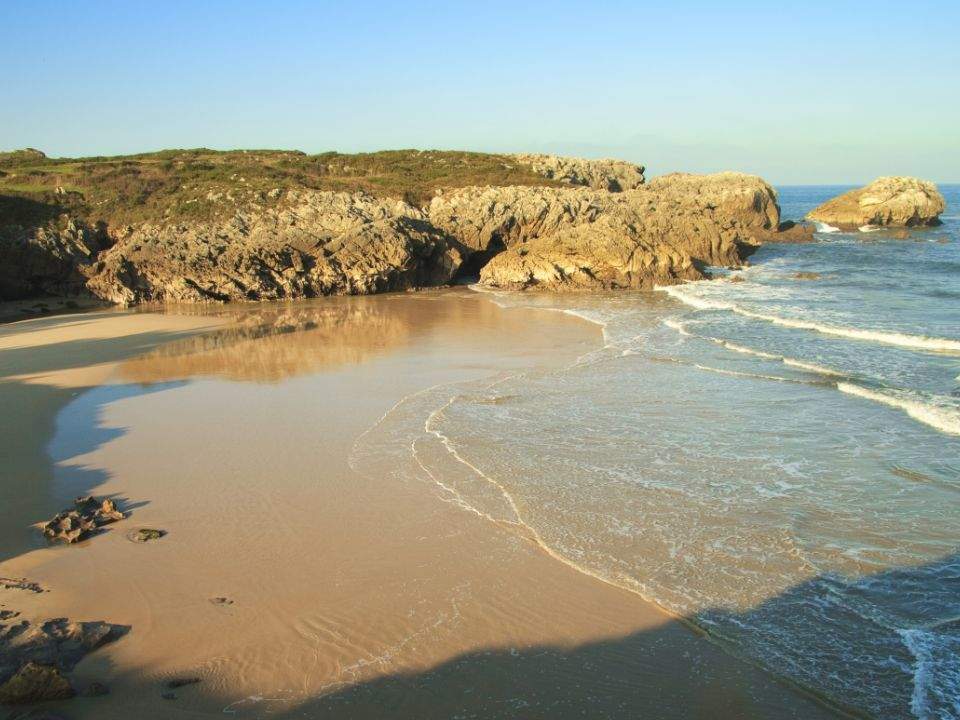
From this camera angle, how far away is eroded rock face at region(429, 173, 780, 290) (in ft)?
93.2

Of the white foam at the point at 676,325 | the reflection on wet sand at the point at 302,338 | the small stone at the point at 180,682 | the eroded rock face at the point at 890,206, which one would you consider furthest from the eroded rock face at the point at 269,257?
the eroded rock face at the point at 890,206

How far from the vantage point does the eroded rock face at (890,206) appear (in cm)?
5562

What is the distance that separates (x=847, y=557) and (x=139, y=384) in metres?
12.7

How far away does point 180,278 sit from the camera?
87.6 feet

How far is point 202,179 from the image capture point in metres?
34.8

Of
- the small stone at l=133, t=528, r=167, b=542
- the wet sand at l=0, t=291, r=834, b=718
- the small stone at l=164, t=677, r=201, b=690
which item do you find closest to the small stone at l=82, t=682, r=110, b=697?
the wet sand at l=0, t=291, r=834, b=718

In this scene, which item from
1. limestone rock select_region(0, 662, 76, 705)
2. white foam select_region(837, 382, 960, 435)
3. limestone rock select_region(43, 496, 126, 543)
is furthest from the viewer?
white foam select_region(837, 382, 960, 435)

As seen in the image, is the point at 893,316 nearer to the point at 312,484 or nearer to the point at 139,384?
the point at 312,484

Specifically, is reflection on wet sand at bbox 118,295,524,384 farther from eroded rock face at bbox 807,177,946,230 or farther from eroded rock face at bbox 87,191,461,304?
eroded rock face at bbox 807,177,946,230

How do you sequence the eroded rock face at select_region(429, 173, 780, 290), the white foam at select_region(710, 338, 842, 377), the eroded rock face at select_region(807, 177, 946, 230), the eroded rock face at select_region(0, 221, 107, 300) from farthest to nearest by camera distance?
1. the eroded rock face at select_region(807, 177, 946, 230)
2. the eroded rock face at select_region(429, 173, 780, 290)
3. the eroded rock face at select_region(0, 221, 107, 300)
4. the white foam at select_region(710, 338, 842, 377)

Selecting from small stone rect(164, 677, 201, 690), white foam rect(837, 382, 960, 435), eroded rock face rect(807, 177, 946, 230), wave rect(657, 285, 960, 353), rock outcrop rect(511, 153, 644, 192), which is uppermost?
rock outcrop rect(511, 153, 644, 192)

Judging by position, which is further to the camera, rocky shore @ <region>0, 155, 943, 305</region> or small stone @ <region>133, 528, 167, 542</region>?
rocky shore @ <region>0, 155, 943, 305</region>

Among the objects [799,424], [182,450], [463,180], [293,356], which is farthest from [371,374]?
[463,180]

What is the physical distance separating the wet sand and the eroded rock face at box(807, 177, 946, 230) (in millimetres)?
55136
